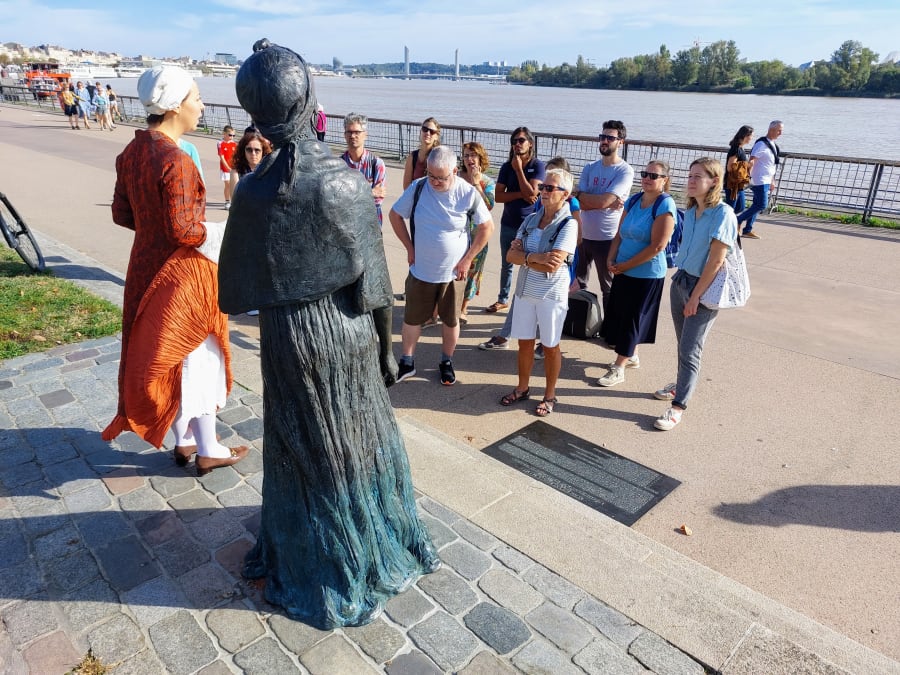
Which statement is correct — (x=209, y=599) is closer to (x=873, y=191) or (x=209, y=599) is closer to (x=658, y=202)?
(x=658, y=202)

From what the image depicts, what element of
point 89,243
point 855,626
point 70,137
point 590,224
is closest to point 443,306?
point 590,224

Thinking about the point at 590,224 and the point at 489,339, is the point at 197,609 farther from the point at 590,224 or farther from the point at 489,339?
the point at 590,224

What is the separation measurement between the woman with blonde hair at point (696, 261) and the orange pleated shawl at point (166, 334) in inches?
118

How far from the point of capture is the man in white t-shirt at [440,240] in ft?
14.9

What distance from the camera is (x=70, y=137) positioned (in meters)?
20.9

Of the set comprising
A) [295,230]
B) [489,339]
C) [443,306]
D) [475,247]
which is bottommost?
[489,339]

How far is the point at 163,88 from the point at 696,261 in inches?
131

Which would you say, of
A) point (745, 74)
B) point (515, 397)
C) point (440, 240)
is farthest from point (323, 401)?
point (745, 74)

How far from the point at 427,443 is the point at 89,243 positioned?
691 cm

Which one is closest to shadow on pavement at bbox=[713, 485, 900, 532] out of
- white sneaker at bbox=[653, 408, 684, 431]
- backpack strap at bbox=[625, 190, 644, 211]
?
white sneaker at bbox=[653, 408, 684, 431]

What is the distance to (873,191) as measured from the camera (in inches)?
418

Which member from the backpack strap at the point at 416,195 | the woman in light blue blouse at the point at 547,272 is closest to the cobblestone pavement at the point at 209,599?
the woman in light blue blouse at the point at 547,272

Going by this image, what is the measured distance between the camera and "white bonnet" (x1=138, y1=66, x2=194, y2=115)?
2.76 meters

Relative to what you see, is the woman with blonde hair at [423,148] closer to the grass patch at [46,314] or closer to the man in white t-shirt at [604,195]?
the man in white t-shirt at [604,195]
